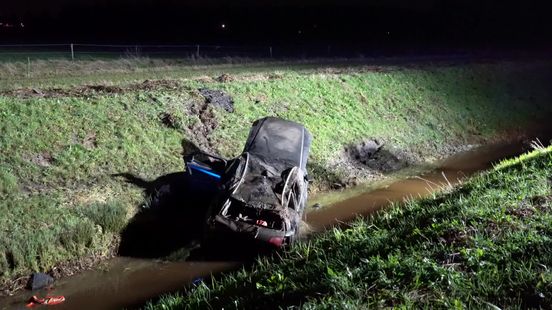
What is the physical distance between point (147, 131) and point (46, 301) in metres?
6.48

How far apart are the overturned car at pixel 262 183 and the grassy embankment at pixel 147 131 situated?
90.8 inches

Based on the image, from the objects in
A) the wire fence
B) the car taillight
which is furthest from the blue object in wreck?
the wire fence

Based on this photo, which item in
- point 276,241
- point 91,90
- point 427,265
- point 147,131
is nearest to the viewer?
point 427,265

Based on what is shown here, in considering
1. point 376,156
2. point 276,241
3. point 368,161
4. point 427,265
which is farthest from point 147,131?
point 427,265

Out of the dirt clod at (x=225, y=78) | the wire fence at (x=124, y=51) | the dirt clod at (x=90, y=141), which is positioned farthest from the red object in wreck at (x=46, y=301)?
the wire fence at (x=124, y=51)

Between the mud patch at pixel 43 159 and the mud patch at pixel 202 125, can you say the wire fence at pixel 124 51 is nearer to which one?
the mud patch at pixel 202 125

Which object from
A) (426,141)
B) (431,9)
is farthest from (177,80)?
(431,9)

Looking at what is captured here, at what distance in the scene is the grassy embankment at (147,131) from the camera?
10.2 metres

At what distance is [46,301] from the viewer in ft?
28.1

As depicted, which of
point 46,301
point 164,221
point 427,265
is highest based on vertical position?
point 427,265

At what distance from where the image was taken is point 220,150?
14.9m

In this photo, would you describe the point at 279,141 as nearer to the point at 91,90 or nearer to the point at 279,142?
the point at 279,142

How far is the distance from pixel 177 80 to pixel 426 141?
10465 mm

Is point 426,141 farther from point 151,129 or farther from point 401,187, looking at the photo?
point 151,129
